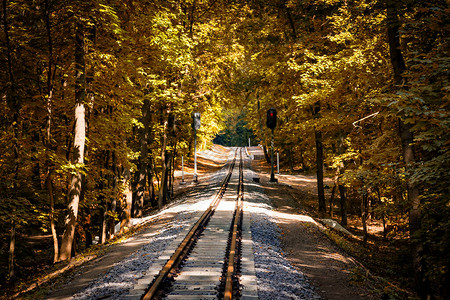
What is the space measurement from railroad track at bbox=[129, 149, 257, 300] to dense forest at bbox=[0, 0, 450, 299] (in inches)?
161

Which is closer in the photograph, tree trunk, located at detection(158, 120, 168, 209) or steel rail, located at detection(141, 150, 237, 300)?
steel rail, located at detection(141, 150, 237, 300)

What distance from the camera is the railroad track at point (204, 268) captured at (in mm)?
6301

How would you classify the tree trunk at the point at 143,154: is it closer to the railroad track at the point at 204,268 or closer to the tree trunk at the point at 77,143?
the tree trunk at the point at 77,143

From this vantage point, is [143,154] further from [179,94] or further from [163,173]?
[179,94]

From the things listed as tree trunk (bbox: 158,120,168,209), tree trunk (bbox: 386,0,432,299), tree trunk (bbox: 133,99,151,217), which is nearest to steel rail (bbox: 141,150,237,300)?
tree trunk (bbox: 386,0,432,299)

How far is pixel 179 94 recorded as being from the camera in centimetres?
2011

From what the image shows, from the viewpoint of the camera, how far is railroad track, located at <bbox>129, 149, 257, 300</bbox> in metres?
6.30

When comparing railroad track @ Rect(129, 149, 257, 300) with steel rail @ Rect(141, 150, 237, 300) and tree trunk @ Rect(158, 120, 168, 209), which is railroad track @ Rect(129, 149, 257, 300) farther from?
tree trunk @ Rect(158, 120, 168, 209)

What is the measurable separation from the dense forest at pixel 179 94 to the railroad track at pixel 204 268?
4102mm

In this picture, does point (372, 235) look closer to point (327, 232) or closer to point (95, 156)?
point (327, 232)

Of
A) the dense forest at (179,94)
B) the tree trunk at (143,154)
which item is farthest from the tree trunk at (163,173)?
the tree trunk at (143,154)

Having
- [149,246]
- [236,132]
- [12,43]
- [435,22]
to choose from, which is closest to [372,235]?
[149,246]

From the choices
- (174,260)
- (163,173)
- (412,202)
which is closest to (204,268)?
(174,260)

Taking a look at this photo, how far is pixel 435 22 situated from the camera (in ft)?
19.6
